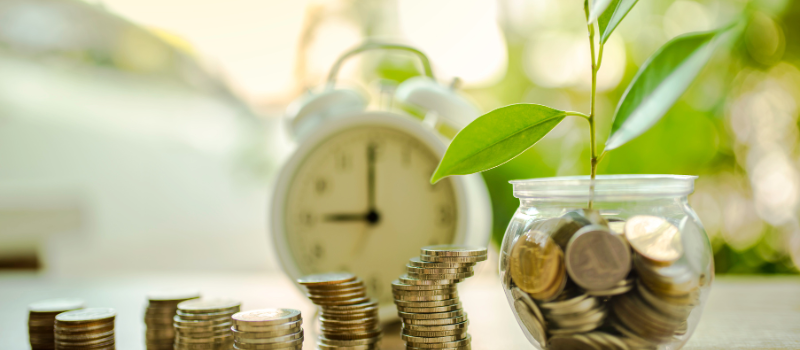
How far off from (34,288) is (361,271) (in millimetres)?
1204

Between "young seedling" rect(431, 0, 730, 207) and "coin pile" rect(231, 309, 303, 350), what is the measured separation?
0.98 ft

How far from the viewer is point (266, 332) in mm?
678

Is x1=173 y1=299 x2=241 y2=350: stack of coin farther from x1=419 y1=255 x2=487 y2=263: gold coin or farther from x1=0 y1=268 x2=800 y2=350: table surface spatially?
x1=419 y1=255 x2=487 y2=263: gold coin

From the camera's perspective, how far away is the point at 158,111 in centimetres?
330

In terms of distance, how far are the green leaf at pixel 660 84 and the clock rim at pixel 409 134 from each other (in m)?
0.38

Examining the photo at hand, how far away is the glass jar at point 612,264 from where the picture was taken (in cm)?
52

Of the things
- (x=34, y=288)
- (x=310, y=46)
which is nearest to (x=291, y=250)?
(x=34, y=288)

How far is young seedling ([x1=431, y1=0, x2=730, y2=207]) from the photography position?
546 millimetres

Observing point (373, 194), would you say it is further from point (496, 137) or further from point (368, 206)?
point (496, 137)

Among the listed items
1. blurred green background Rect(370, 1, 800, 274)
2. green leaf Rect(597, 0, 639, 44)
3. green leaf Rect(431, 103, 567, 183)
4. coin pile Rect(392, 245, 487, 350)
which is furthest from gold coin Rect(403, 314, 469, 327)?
blurred green background Rect(370, 1, 800, 274)

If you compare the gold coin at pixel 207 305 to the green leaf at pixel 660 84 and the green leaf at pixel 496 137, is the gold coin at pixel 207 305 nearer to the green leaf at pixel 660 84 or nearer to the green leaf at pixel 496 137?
Result: the green leaf at pixel 496 137

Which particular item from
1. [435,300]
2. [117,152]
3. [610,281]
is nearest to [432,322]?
[435,300]

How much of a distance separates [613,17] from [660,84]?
0.35ft

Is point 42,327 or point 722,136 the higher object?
point 722,136
